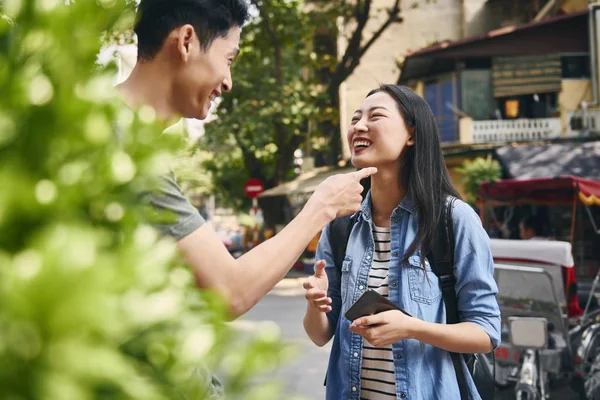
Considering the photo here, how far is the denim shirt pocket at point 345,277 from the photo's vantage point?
2.28 m

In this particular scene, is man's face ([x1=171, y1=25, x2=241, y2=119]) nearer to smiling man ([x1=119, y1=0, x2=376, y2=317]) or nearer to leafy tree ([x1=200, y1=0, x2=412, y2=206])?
smiling man ([x1=119, y1=0, x2=376, y2=317])

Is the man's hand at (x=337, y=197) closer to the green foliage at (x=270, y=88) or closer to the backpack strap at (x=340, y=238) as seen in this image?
the backpack strap at (x=340, y=238)

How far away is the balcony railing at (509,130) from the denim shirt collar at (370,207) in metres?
18.6

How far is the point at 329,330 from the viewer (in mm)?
2355

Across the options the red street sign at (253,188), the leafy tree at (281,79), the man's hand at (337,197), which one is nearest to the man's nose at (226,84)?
the man's hand at (337,197)

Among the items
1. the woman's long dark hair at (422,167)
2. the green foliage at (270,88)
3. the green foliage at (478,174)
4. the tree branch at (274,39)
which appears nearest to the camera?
the woman's long dark hair at (422,167)

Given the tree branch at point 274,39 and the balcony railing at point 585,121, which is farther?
the balcony railing at point 585,121

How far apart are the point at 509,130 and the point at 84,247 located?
20.8m

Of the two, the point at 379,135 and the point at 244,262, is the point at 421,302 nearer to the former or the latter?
the point at 379,135

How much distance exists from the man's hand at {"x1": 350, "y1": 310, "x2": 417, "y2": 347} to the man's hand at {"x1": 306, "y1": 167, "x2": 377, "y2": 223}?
0.39 meters

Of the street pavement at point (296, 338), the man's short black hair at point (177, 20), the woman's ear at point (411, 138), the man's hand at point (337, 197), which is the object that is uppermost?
the man's short black hair at point (177, 20)

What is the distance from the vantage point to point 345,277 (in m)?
2.30

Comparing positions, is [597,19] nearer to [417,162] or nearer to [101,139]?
[417,162]

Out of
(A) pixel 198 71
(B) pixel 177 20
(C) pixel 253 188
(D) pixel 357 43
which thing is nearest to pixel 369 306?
(A) pixel 198 71
